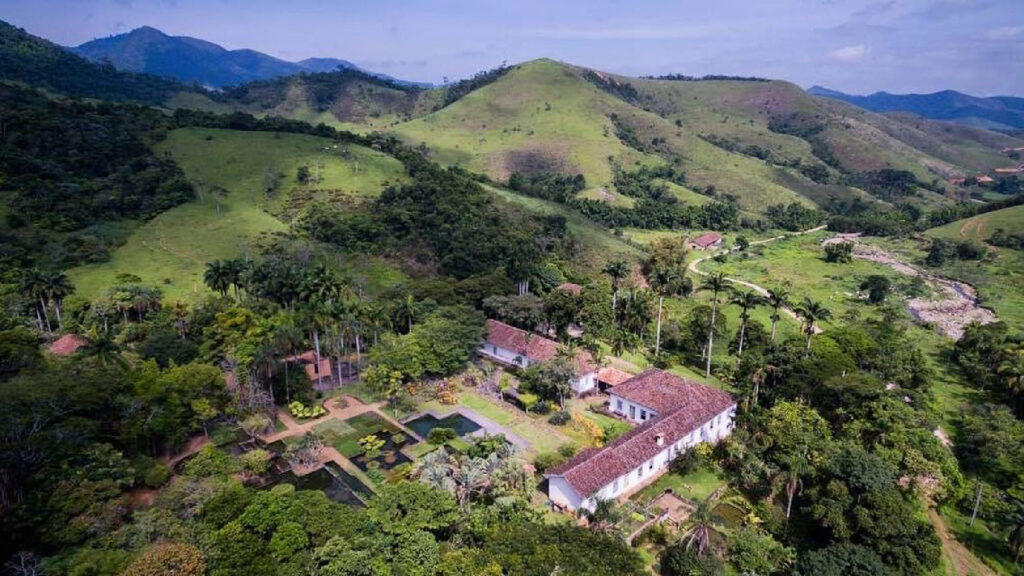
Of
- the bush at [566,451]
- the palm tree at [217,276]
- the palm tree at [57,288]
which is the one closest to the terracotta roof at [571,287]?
the bush at [566,451]

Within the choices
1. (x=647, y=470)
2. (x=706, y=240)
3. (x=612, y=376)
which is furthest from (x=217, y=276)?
(x=706, y=240)

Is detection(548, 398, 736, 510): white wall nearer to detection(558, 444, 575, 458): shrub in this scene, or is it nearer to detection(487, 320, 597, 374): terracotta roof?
detection(558, 444, 575, 458): shrub

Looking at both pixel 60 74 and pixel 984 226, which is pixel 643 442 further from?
pixel 60 74

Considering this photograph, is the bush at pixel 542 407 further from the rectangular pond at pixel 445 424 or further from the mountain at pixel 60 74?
the mountain at pixel 60 74

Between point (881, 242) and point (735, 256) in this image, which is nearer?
point (735, 256)

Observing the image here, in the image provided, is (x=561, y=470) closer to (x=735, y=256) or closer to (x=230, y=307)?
(x=230, y=307)

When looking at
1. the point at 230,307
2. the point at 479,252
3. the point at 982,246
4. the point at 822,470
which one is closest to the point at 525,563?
the point at 822,470
